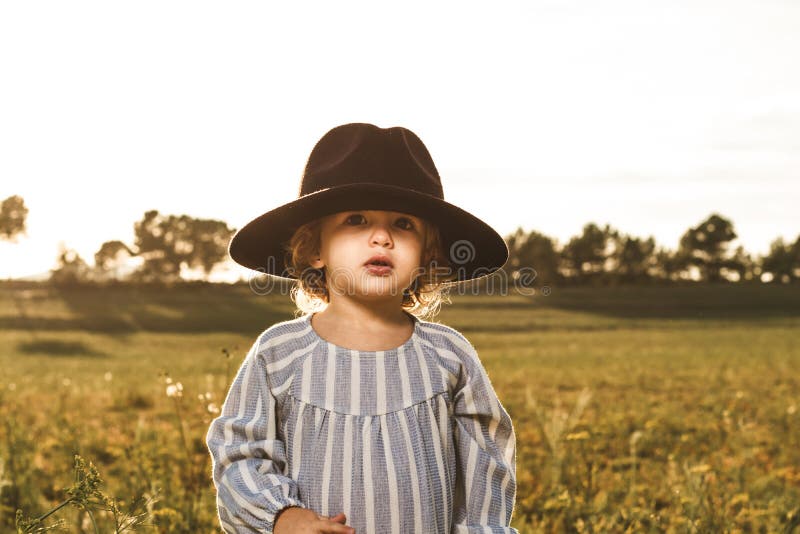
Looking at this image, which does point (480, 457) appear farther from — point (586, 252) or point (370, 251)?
point (586, 252)

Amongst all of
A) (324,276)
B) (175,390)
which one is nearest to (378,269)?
(324,276)

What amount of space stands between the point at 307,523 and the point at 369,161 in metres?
1.11

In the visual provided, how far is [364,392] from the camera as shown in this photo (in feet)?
8.02

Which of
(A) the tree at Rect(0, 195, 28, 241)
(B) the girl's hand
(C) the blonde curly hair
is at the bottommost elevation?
(B) the girl's hand

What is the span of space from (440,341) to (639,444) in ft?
14.5

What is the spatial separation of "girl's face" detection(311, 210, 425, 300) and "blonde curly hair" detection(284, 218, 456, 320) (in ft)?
0.35

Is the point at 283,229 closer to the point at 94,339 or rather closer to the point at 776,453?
the point at 776,453

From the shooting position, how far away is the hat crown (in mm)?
2533

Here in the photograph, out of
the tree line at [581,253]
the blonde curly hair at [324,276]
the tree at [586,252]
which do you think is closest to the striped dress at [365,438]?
the blonde curly hair at [324,276]

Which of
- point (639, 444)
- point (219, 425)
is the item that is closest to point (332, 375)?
point (219, 425)

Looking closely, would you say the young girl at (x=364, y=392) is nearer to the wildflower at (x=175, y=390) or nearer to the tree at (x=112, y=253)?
the wildflower at (x=175, y=390)

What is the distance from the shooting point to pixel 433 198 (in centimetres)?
249

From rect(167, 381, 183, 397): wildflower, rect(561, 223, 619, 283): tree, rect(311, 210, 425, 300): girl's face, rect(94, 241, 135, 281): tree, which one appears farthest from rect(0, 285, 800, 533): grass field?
rect(561, 223, 619, 283): tree

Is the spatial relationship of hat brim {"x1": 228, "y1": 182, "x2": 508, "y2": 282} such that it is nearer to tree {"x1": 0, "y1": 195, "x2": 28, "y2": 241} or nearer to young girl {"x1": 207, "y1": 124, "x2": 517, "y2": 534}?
young girl {"x1": 207, "y1": 124, "x2": 517, "y2": 534}
